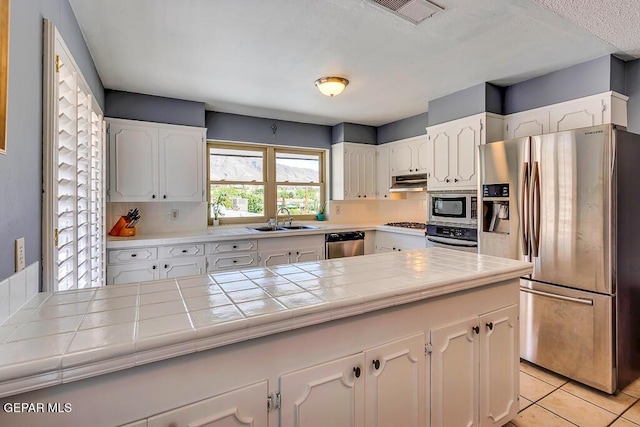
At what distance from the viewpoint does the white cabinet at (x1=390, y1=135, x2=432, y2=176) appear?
4.22 metres

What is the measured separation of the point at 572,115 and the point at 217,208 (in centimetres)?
384

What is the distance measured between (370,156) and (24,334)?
4.57m

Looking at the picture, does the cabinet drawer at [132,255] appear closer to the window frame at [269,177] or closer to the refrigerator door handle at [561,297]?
the window frame at [269,177]

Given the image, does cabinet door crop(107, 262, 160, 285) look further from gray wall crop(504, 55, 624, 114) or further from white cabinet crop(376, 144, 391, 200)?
gray wall crop(504, 55, 624, 114)

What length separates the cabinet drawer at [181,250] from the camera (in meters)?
3.22

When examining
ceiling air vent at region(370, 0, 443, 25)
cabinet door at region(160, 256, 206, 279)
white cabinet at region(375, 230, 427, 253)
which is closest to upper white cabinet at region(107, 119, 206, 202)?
cabinet door at region(160, 256, 206, 279)

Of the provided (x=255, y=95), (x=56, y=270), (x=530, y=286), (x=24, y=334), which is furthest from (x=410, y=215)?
(x=24, y=334)

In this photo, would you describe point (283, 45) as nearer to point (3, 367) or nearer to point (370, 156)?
point (3, 367)

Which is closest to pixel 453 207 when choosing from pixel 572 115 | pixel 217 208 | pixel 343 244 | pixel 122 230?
pixel 572 115

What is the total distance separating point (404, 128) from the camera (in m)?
4.58

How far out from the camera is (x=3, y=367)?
0.67 m

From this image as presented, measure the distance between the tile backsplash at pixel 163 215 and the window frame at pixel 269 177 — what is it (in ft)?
0.85

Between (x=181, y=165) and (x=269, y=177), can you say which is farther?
(x=269, y=177)
